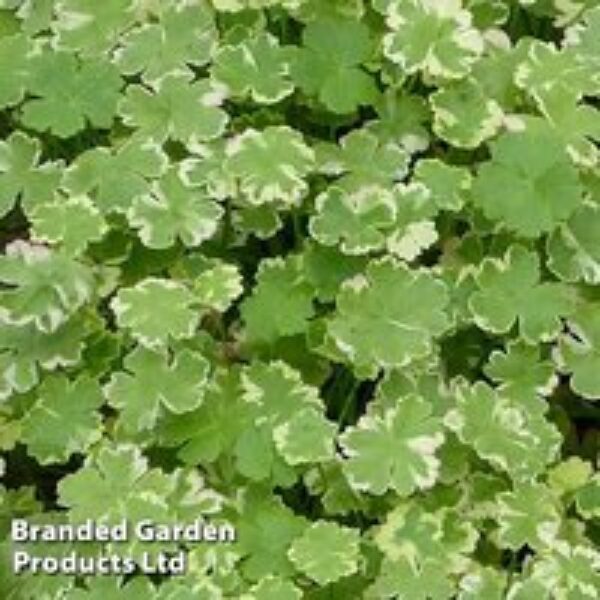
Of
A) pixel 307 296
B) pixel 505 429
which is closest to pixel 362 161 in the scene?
pixel 307 296

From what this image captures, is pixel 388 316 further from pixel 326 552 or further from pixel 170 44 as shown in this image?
pixel 170 44

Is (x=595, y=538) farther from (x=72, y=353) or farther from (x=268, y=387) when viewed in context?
(x=72, y=353)

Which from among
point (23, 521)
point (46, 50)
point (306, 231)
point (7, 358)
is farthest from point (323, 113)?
point (23, 521)

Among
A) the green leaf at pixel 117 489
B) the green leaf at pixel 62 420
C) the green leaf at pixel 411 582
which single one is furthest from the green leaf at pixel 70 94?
the green leaf at pixel 411 582

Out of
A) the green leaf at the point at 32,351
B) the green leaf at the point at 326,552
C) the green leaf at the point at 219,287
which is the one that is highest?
the green leaf at the point at 219,287

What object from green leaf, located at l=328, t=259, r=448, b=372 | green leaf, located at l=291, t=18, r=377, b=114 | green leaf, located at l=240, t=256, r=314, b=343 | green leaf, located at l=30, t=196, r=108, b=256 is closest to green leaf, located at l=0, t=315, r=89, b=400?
green leaf, located at l=30, t=196, r=108, b=256

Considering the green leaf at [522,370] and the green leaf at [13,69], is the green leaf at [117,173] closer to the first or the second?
the green leaf at [13,69]

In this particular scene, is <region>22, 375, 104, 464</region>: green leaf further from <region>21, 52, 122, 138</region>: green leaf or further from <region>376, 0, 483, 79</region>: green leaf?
<region>376, 0, 483, 79</region>: green leaf
